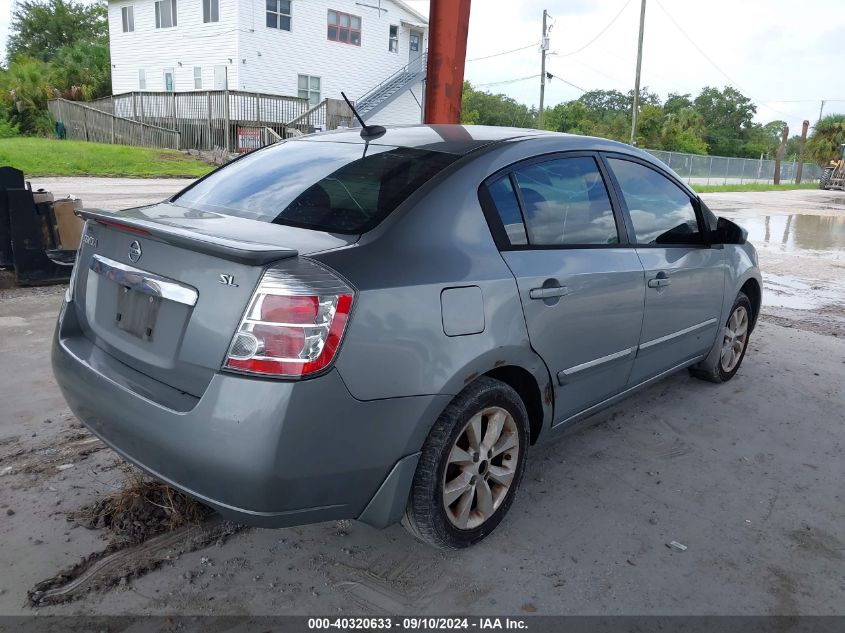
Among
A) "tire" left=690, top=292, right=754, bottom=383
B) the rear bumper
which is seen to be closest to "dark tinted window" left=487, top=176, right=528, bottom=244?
the rear bumper

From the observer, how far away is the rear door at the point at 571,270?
288cm

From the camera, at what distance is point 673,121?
51688 millimetres

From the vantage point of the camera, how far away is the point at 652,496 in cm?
336

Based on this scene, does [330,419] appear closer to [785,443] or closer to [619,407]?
[619,407]

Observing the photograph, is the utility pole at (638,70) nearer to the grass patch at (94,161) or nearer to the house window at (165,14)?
the grass patch at (94,161)

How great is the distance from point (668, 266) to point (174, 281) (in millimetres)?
2584

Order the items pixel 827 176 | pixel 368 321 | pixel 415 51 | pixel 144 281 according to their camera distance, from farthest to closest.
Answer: pixel 827 176 < pixel 415 51 < pixel 144 281 < pixel 368 321

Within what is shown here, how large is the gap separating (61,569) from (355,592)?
1.12 m

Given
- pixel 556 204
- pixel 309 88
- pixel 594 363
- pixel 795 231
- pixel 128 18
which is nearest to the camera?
pixel 556 204

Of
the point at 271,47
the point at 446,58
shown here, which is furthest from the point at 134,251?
the point at 271,47

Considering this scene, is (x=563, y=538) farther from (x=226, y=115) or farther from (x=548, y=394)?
(x=226, y=115)

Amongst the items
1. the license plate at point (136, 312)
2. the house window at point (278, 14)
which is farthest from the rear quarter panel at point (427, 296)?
the house window at point (278, 14)

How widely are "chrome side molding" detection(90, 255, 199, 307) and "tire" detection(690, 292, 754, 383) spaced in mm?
3653

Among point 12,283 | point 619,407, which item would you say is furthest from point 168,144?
point 619,407
